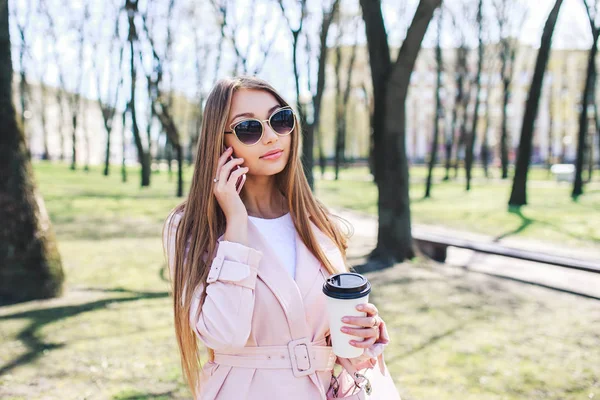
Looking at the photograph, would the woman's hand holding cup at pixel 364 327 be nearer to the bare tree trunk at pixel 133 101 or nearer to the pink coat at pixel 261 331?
the pink coat at pixel 261 331

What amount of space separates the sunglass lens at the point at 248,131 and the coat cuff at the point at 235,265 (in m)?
0.37

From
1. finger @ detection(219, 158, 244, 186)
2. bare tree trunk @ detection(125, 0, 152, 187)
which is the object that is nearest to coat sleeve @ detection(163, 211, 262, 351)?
finger @ detection(219, 158, 244, 186)

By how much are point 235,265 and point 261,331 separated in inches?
9.3

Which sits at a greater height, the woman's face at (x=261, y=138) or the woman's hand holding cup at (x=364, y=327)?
the woman's face at (x=261, y=138)

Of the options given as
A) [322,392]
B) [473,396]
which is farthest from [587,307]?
[322,392]

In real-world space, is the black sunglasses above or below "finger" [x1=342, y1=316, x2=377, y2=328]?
above

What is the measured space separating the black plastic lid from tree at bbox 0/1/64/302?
17.6 ft

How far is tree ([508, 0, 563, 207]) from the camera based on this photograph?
45.9ft

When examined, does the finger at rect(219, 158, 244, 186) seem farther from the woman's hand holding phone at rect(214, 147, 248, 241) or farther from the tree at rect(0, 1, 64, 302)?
the tree at rect(0, 1, 64, 302)

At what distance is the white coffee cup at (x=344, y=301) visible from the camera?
1.39 meters

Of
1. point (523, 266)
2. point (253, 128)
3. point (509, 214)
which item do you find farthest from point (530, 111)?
point (253, 128)

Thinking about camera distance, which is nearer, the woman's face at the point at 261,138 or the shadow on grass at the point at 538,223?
the woman's face at the point at 261,138

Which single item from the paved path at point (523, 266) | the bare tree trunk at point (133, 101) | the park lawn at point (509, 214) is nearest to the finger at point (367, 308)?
the paved path at point (523, 266)

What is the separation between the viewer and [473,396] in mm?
3850
